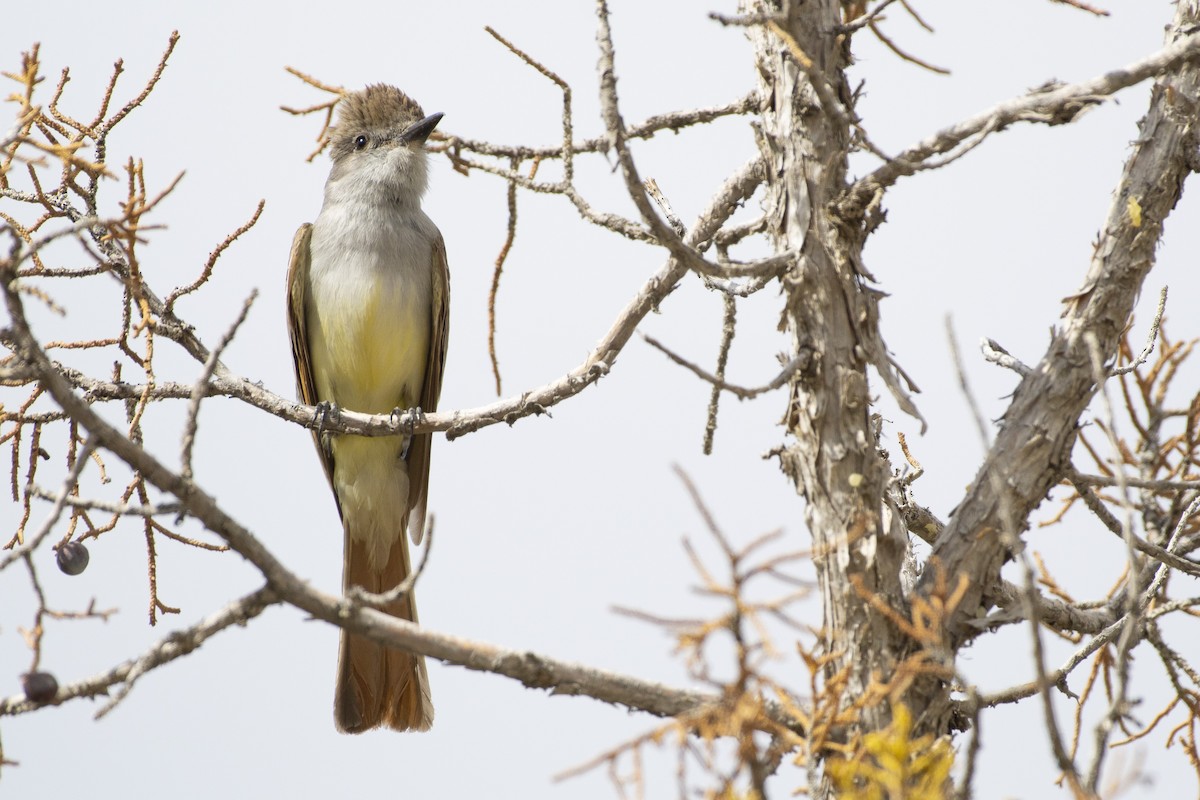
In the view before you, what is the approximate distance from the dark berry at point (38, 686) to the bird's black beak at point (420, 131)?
4367 millimetres

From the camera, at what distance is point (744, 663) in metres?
2.43

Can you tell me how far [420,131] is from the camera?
632cm

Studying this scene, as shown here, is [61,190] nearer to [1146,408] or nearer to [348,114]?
[348,114]

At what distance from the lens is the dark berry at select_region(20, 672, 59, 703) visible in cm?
239

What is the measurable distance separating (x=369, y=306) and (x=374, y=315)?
53mm

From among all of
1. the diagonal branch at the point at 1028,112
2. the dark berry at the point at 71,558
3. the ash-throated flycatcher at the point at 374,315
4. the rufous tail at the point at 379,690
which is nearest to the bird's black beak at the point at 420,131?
the ash-throated flycatcher at the point at 374,315

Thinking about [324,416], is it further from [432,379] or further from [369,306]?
[432,379]

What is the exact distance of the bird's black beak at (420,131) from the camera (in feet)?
20.7

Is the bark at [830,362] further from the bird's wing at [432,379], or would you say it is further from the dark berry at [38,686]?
the bird's wing at [432,379]

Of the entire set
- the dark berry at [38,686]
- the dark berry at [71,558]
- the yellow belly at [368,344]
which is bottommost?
the dark berry at [38,686]

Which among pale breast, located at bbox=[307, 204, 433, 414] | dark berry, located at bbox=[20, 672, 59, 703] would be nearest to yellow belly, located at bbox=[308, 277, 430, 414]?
pale breast, located at bbox=[307, 204, 433, 414]

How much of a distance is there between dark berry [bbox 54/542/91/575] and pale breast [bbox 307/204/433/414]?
2.40 meters

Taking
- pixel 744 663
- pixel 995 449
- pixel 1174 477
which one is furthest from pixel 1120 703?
pixel 1174 477

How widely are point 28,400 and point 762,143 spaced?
258 centimetres
